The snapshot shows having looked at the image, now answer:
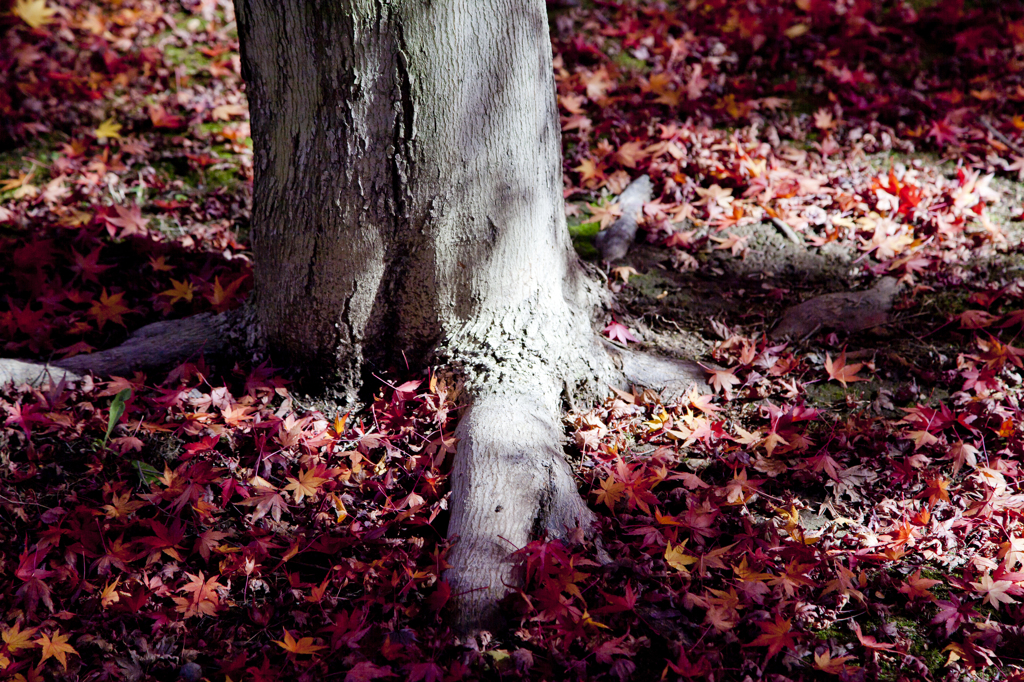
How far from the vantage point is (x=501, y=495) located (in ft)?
8.25

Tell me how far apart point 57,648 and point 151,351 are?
1.34 metres

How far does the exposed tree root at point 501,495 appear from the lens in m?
2.29

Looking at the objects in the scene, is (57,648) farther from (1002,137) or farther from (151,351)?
(1002,137)

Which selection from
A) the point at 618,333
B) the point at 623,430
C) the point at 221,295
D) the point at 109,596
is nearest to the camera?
the point at 109,596

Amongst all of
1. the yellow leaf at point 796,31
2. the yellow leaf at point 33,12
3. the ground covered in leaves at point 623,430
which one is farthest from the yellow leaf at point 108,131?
the yellow leaf at point 796,31

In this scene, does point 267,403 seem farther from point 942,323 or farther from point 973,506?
point 942,323

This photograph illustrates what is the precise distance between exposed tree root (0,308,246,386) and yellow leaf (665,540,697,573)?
1992mm

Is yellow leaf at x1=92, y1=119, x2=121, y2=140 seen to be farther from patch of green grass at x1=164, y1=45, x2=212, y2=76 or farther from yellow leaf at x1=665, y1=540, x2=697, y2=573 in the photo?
yellow leaf at x1=665, y1=540, x2=697, y2=573

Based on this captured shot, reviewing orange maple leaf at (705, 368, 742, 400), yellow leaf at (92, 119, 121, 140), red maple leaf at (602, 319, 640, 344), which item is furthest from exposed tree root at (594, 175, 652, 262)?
yellow leaf at (92, 119, 121, 140)

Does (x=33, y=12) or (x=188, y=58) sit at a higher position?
(x=33, y=12)

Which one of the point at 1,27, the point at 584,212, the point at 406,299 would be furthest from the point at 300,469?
the point at 1,27

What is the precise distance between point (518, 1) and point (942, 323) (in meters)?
2.44

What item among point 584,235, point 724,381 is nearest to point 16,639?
point 724,381

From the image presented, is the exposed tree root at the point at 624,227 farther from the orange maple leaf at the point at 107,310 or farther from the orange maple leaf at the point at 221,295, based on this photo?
the orange maple leaf at the point at 107,310
